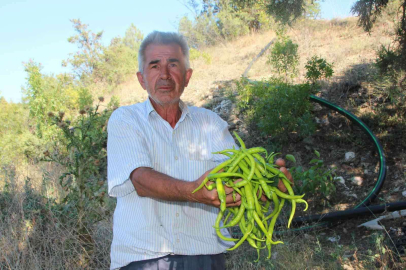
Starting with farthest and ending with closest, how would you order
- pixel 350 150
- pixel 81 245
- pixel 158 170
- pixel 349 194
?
pixel 350 150 → pixel 349 194 → pixel 81 245 → pixel 158 170

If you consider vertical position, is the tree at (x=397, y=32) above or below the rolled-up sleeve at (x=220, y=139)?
above

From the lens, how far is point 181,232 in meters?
2.09

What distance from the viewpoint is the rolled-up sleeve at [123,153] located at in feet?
6.45

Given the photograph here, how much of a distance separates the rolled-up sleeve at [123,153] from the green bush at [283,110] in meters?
4.38

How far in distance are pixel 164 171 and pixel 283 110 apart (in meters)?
4.34

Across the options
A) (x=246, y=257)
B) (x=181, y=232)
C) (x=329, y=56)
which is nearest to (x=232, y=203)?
(x=181, y=232)

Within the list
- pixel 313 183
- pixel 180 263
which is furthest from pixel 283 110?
pixel 180 263

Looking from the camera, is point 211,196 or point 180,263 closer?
point 211,196

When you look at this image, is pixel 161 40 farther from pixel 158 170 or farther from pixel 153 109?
pixel 158 170

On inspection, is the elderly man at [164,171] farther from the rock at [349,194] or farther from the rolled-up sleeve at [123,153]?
the rock at [349,194]

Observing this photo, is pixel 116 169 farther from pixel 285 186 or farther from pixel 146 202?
pixel 285 186

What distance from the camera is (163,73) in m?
2.37

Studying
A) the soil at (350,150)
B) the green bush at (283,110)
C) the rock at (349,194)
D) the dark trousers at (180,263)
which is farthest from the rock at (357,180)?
the dark trousers at (180,263)

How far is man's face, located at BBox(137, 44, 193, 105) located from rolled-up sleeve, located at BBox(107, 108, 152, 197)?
293mm
